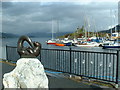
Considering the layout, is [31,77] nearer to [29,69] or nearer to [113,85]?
[29,69]

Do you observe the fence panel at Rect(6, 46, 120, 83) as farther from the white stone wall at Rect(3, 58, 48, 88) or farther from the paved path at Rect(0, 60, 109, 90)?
the white stone wall at Rect(3, 58, 48, 88)

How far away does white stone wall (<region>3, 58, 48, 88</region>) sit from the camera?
309 cm

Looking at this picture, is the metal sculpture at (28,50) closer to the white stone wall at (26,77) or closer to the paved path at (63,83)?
the white stone wall at (26,77)

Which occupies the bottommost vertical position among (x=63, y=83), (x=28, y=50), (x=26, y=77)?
(x=63, y=83)

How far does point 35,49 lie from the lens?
3.49 metres

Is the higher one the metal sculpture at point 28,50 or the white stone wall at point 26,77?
the metal sculpture at point 28,50

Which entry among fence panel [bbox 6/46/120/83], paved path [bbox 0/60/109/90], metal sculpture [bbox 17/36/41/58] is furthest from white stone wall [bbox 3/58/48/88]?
fence panel [bbox 6/46/120/83]

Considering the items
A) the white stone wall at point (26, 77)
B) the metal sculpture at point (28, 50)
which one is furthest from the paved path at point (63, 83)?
the metal sculpture at point (28, 50)

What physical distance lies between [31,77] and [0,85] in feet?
7.94

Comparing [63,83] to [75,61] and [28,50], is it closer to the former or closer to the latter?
[75,61]

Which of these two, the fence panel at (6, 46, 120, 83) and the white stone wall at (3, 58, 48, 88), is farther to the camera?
the fence panel at (6, 46, 120, 83)

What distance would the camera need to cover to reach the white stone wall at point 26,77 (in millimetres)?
3086

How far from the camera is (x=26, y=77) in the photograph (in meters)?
3.10

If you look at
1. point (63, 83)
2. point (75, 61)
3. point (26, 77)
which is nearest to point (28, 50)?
point (26, 77)
